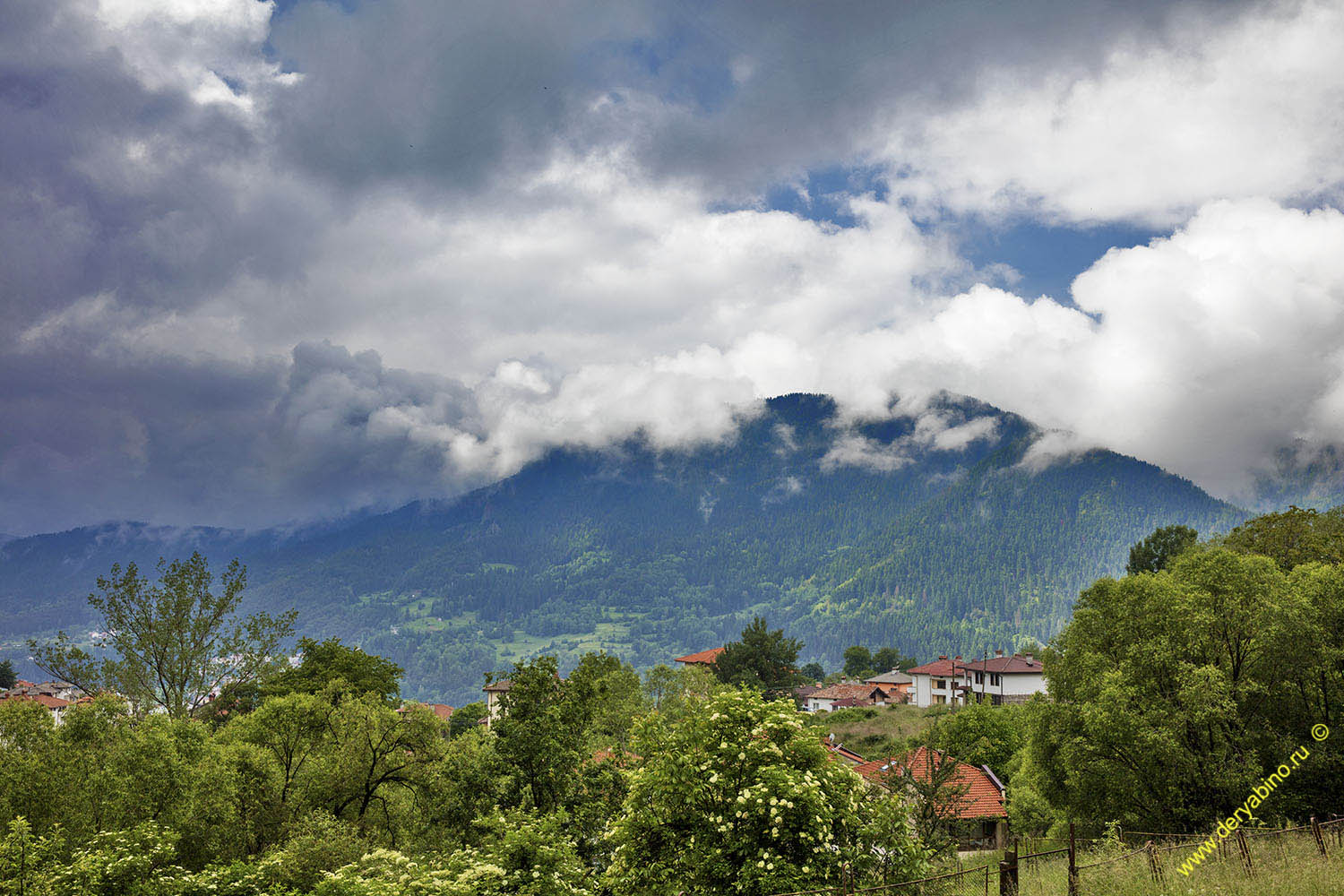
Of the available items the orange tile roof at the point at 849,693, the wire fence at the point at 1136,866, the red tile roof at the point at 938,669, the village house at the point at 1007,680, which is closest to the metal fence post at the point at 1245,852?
the wire fence at the point at 1136,866

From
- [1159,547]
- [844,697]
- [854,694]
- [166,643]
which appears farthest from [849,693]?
[166,643]

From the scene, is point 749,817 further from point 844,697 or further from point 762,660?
point 844,697

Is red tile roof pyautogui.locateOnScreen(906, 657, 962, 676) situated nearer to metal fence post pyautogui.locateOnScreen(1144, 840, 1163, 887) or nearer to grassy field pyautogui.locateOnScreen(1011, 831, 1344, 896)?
grassy field pyautogui.locateOnScreen(1011, 831, 1344, 896)

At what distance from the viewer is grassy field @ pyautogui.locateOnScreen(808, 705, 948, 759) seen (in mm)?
63719

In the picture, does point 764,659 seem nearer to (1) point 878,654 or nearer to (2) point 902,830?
(2) point 902,830

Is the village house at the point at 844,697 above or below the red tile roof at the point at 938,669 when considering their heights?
below

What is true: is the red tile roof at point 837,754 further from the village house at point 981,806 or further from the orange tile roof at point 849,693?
the orange tile roof at point 849,693

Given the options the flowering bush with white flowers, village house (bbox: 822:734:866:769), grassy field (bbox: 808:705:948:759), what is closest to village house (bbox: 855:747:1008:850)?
village house (bbox: 822:734:866:769)

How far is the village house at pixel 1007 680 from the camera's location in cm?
9094

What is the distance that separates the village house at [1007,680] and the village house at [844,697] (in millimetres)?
26941

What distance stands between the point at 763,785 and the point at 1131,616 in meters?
20.0

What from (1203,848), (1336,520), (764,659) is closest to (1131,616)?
(1203,848)

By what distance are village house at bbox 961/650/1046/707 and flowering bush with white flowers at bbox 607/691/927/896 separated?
80080mm

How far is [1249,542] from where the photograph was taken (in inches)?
1986
